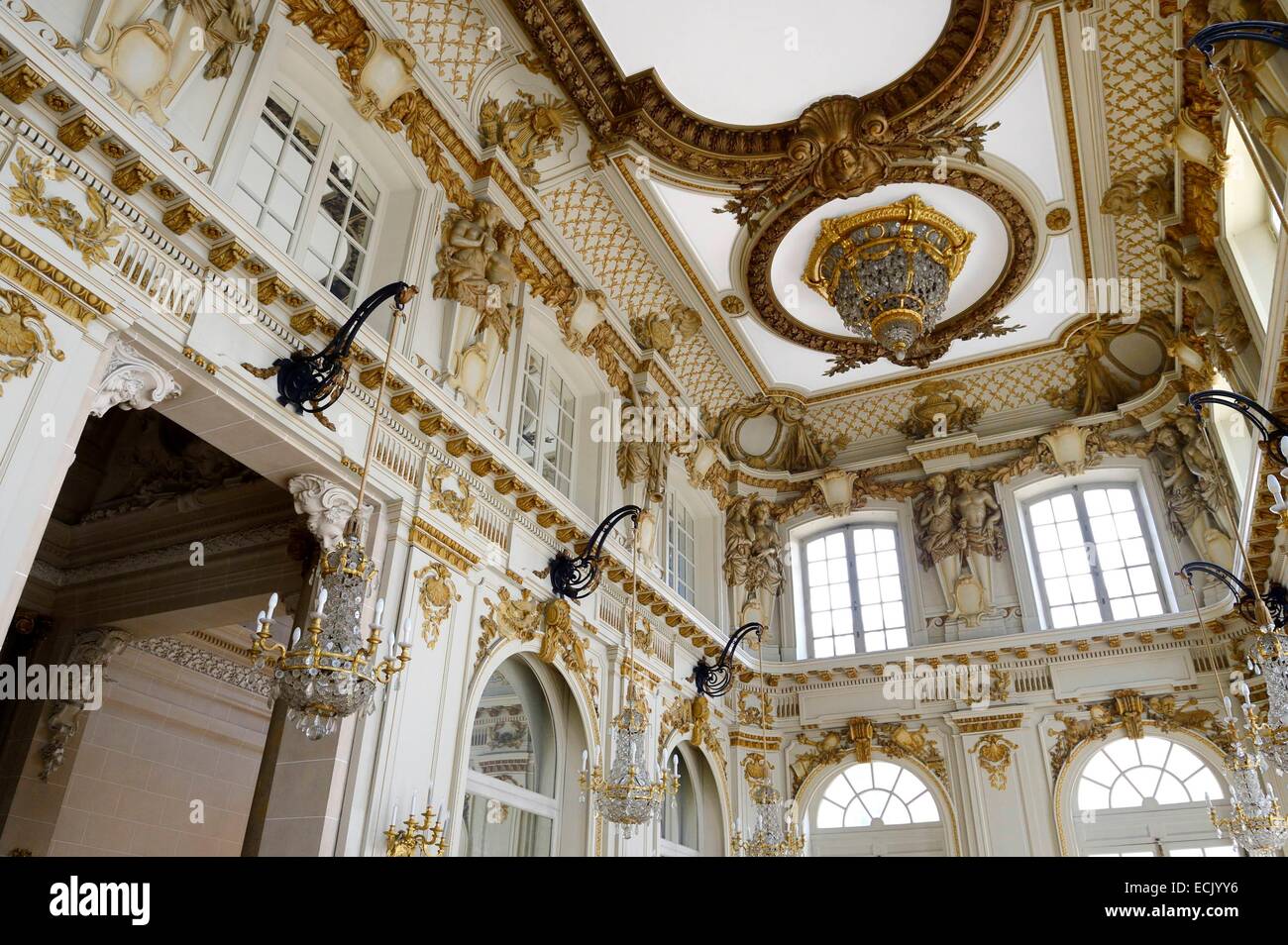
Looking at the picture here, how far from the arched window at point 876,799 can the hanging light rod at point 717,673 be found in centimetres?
206

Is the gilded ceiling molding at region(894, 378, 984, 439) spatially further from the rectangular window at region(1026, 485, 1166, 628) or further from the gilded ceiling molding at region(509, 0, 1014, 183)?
the gilded ceiling molding at region(509, 0, 1014, 183)

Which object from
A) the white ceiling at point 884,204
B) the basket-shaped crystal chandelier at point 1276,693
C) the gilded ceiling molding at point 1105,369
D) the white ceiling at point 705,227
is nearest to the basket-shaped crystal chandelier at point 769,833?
the basket-shaped crystal chandelier at point 1276,693

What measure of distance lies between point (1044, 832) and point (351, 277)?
926cm

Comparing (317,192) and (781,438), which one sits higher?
(781,438)

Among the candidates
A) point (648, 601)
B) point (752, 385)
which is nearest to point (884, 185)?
point (752, 385)

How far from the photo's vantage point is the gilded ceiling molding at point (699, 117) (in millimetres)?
7133

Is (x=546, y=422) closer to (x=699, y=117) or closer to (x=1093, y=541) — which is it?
(x=699, y=117)

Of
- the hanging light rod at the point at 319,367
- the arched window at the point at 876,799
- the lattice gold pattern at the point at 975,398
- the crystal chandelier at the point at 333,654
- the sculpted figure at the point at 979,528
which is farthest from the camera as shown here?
the lattice gold pattern at the point at 975,398

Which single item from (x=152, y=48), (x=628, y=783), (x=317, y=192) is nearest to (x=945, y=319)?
(x=628, y=783)

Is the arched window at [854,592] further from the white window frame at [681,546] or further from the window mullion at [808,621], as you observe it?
the white window frame at [681,546]

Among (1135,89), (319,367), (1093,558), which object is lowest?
(319,367)

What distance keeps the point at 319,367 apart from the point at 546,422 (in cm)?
346

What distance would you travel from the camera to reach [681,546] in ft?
37.4
